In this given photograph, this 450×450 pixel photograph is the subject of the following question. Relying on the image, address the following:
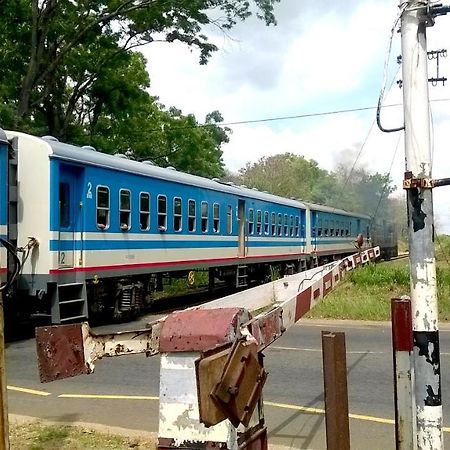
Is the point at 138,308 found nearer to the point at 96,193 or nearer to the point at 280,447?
the point at 96,193

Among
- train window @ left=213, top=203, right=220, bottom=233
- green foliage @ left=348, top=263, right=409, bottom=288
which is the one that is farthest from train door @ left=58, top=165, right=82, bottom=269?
green foliage @ left=348, top=263, right=409, bottom=288

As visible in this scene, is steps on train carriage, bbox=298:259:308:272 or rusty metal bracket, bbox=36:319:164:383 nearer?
rusty metal bracket, bbox=36:319:164:383

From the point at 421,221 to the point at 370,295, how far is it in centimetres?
1331

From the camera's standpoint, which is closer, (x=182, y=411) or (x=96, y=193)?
(x=182, y=411)

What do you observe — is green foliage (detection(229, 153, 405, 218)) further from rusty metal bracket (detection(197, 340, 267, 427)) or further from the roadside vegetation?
rusty metal bracket (detection(197, 340, 267, 427))

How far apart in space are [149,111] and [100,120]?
6.04 metres

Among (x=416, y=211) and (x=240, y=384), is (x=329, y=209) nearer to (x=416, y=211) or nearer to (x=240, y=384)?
(x=416, y=211)

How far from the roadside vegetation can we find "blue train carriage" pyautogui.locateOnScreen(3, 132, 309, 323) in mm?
3691

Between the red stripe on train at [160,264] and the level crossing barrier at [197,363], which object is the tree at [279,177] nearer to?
the red stripe on train at [160,264]

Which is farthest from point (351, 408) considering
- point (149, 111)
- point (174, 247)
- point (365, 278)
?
point (149, 111)

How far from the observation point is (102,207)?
1288 cm

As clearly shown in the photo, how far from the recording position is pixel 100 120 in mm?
30812

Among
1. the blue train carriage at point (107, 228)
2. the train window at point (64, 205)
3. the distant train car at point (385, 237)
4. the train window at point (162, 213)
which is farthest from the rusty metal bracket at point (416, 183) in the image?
the distant train car at point (385, 237)

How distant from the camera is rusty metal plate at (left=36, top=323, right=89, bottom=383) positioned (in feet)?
9.18
